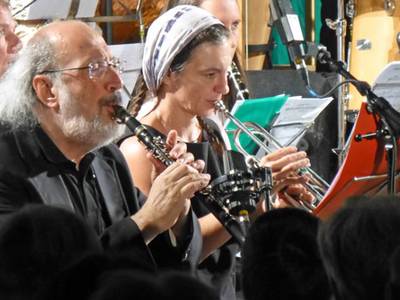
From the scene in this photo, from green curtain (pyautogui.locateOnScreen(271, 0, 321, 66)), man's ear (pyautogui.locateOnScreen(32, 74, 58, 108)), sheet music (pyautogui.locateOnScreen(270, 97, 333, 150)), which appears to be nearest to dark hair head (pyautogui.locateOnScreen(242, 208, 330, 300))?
man's ear (pyautogui.locateOnScreen(32, 74, 58, 108))

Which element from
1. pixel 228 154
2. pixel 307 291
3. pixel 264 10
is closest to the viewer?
pixel 307 291

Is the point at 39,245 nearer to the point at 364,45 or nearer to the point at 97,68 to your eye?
the point at 97,68

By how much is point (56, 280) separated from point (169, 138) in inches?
70.1

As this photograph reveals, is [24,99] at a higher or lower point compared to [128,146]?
higher

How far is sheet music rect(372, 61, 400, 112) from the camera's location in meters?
4.11

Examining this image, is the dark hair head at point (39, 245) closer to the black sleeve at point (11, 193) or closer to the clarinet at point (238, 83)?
the black sleeve at point (11, 193)

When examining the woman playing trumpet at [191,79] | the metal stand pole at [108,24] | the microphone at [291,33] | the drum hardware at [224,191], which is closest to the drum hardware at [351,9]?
the microphone at [291,33]

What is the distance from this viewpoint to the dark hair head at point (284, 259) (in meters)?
1.41

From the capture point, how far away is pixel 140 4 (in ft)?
18.5

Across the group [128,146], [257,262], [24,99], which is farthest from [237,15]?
[257,262]

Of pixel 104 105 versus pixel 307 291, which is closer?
pixel 307 291

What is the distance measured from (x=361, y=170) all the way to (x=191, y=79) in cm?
65

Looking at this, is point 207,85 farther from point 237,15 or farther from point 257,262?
point 257,262

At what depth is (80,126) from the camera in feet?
9.32
